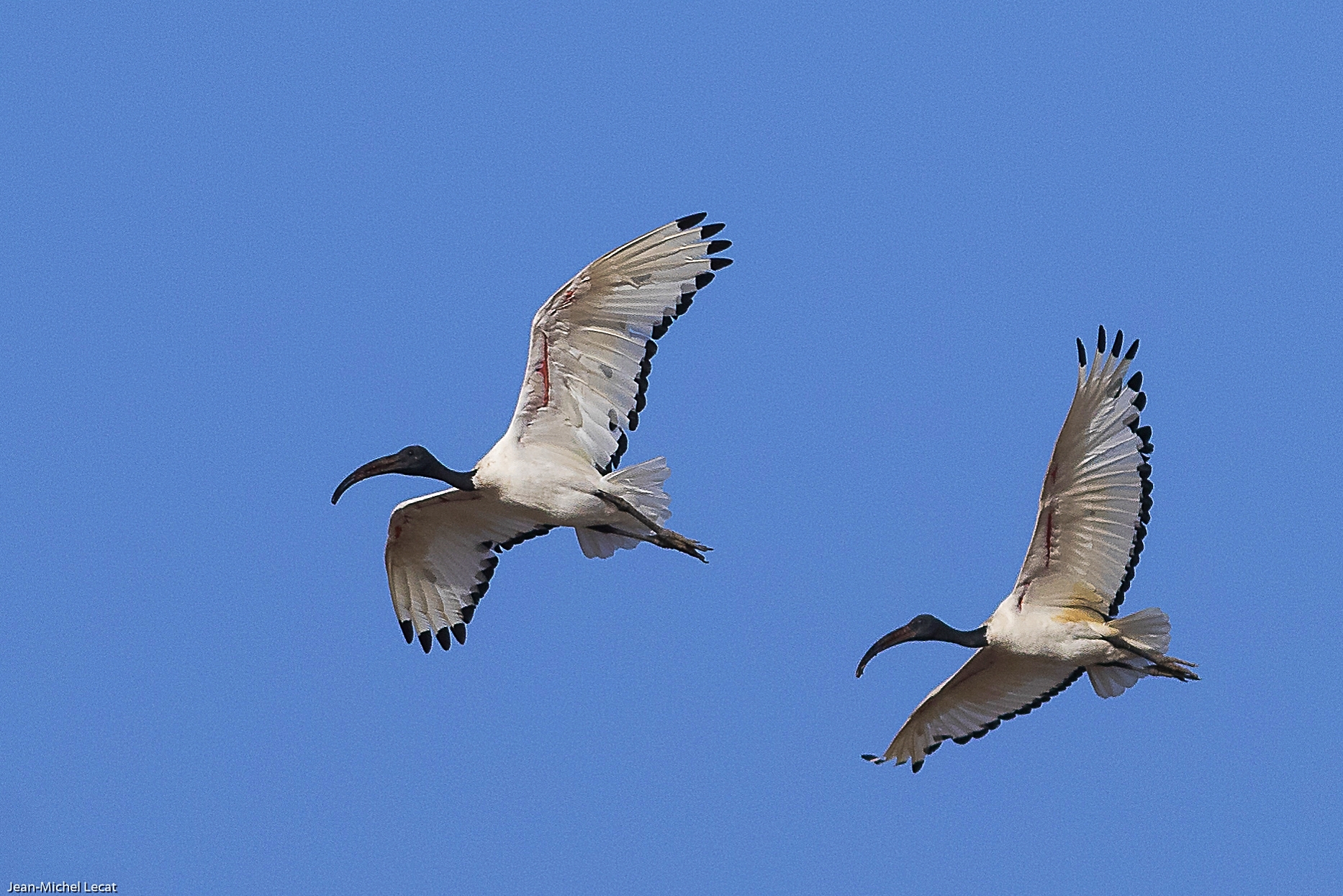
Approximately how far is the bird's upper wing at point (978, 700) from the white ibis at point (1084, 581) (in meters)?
0.02

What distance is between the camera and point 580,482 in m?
18.8

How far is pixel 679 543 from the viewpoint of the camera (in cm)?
1912

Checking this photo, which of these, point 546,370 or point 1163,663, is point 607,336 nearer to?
point 546,370

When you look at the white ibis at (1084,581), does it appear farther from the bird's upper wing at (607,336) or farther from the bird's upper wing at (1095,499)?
the bird's upper wing at (607,336)

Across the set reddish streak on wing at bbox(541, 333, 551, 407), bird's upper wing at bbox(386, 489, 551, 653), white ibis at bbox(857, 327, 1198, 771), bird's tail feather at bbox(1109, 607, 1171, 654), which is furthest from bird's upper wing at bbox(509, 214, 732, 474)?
bird's tail feather at bbox(1109, 607, 1171, 654)

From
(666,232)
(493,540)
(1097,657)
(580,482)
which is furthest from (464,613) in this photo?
(1097,657)

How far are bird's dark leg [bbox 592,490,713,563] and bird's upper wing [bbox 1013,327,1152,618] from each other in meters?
2.65

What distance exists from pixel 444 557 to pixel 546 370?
2.64 meters

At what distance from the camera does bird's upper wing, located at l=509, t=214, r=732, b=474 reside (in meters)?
18.5

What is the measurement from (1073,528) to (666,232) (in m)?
3.95

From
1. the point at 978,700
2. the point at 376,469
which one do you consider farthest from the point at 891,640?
the point at 376,469

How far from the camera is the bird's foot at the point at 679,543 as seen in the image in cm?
1905

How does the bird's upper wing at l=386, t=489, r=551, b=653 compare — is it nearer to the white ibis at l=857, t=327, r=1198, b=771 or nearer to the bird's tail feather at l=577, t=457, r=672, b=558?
the bird's tail feather at l=577, t=457, r=672, b=558

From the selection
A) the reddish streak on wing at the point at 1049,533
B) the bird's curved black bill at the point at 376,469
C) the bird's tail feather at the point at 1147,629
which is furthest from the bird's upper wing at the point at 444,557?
the bird's tail feather at the point at 1147,629
